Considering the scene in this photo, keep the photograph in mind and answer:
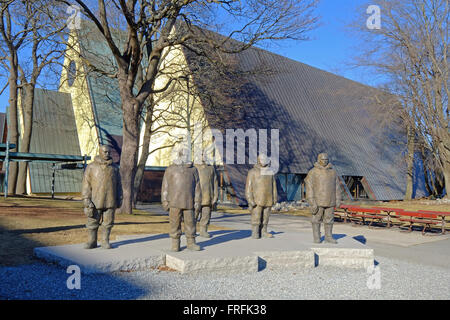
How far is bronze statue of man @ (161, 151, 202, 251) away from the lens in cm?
753

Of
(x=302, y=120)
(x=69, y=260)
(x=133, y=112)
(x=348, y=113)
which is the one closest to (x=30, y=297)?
(x=69, y=260)

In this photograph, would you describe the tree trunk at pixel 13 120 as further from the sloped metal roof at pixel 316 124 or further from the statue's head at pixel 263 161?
the statue's head at pixel 263 161

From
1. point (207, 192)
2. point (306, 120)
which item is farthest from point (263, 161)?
point (306, 120)

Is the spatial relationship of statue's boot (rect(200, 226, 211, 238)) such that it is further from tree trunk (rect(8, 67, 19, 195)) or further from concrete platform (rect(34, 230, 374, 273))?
tree trunk (rect(8, 67, 19, 195))

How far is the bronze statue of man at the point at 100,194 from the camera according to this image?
7.51 m

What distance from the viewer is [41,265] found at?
6.98m

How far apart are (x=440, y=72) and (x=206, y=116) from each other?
13046 millimetres

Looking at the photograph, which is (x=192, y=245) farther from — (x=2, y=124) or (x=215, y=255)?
(x=2, y=124)

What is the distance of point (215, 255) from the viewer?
7137 mm

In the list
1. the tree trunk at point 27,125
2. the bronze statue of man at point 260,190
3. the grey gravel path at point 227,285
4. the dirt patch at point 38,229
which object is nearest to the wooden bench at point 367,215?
the grey gravel path at point 227,285

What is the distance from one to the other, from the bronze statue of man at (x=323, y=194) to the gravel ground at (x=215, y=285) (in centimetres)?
158

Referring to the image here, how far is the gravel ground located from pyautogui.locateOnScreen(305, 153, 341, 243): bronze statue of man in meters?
1.58

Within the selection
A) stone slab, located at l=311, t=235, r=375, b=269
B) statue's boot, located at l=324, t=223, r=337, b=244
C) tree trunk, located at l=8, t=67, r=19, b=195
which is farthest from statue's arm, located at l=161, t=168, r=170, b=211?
tree trunk, located at l=8, t=67, r=19, b=195

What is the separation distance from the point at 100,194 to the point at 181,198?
5.00ft
